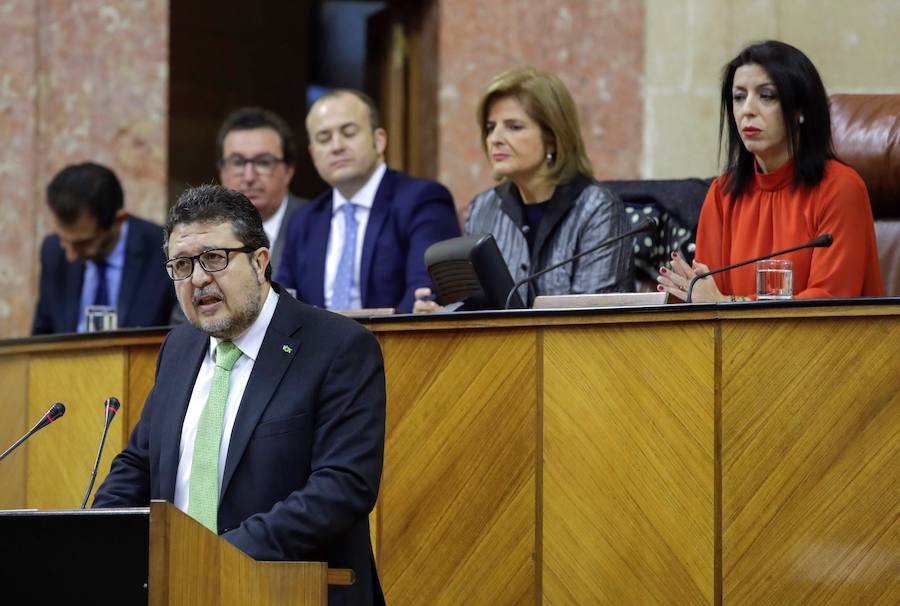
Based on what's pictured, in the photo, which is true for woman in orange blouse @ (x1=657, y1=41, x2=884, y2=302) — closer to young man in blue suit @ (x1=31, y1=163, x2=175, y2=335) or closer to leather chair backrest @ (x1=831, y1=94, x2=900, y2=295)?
leather chair backrest @ (x1=831, y1=94, x2=900, y2=295)

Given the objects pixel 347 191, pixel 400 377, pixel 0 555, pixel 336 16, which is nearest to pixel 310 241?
pixel 347 191

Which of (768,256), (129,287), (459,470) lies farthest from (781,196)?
(129,287)

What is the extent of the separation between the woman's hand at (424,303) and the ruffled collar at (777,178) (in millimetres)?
940

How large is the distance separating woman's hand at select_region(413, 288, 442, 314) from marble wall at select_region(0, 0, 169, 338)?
2595 mm

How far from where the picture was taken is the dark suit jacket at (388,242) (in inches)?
195

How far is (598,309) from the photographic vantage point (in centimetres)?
367

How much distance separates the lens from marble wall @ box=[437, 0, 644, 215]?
695cm

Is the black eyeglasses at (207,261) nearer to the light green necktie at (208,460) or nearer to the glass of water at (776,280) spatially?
the light green necktie at (208,460)

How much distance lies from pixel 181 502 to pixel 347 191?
2.12 m

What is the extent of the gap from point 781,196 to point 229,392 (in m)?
1.69

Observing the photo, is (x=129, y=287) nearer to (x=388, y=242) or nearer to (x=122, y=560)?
(x=388, y=242)

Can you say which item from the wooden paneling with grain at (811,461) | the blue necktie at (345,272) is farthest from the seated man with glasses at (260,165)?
the wooden paneling with grain at (811,461)

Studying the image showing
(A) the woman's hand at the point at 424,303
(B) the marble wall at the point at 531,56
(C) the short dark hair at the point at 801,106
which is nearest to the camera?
(C) the short dark hair at the point at 801,106

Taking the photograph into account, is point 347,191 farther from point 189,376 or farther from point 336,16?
point 336,16
